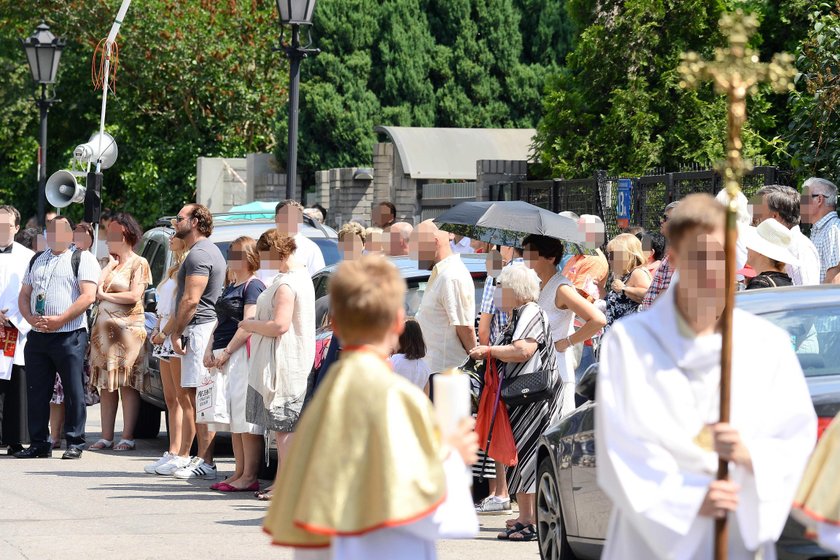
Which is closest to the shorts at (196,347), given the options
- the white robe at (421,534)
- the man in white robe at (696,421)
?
the white robe at (421,534)

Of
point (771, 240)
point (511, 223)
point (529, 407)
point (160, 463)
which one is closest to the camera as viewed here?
point (529, 407)

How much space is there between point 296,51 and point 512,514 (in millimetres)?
6108

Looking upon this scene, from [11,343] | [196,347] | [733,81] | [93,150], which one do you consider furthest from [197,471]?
[93,150]

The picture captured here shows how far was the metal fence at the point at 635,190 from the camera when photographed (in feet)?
50.9

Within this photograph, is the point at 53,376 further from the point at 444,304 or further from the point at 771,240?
the point at 771,240

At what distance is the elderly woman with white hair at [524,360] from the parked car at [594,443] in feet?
2.75

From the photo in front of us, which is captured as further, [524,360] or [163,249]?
[163,249]

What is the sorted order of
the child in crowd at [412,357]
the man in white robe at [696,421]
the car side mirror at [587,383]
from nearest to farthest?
A: the man in white robe at [696,421] → the car side mirror at [587,383] → the child in crowd at [412,357]

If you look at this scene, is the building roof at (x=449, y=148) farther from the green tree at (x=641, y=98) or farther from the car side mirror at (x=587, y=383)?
the car side mirror at (x=587, y=383)

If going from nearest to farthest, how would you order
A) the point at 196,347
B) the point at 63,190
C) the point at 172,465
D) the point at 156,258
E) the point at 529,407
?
the point at 529,407
the point at 196,347
the point at 172,465
the point at 156,258
the point at 63,190

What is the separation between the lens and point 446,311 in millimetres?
9656

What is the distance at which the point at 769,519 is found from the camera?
396 centimetres

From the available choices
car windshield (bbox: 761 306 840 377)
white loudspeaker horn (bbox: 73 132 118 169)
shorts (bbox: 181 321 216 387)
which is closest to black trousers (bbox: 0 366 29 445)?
shorts (bbox: 181 321 216 387)

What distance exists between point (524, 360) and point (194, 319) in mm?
3585
